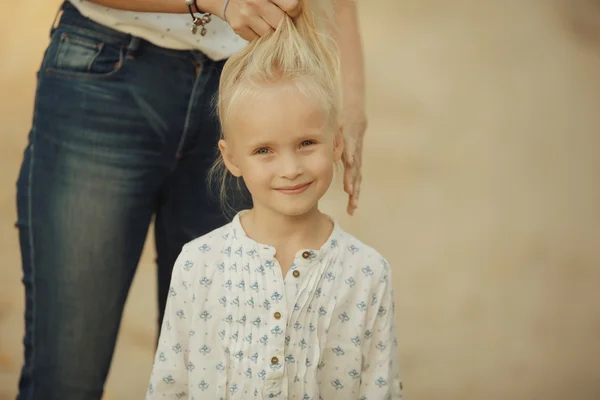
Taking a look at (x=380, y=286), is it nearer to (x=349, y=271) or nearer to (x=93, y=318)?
(x=349, y=271)

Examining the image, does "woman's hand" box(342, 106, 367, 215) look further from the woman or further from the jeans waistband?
the jeans waistband

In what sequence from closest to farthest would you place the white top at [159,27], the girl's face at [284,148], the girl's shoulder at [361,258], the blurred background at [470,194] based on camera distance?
1. the girl's face at [284,148]
2. the girl's shoulder at [361,258]
3. the white top at [159,27]
4. the blurred background at [470,194]

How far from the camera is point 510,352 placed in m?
3.33

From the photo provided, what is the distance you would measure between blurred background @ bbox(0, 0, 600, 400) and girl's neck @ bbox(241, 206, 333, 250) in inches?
64.8

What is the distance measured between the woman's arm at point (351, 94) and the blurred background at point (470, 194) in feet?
5.22

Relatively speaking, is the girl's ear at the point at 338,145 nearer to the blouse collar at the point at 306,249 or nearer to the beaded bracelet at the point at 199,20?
the blouse collar at the point at 306,249

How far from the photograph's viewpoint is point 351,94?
66.6 inches

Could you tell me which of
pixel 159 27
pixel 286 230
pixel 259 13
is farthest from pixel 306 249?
pixel 159 27

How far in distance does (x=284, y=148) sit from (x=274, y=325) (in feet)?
0.95

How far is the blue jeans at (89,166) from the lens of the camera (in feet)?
5.63

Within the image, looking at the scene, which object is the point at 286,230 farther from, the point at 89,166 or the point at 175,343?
the point at 89,166

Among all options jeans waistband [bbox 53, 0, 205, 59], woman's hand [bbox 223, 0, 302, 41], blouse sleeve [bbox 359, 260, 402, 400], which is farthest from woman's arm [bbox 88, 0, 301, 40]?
blouse sleeve [bbox 359, 260, 402, 400]

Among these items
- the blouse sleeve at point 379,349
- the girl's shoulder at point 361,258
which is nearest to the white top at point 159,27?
the girl's shoulder at point 361,258

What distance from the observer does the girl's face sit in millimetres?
1449
